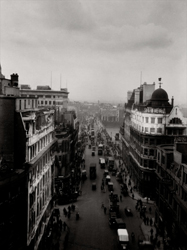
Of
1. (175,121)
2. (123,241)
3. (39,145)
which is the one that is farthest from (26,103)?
(175,121)

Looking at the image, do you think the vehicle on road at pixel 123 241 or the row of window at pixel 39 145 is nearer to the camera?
the row of window at pixel 39 145

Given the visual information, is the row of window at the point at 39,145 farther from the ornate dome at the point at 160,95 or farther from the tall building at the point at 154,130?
the ornate dome at the point at 160,95

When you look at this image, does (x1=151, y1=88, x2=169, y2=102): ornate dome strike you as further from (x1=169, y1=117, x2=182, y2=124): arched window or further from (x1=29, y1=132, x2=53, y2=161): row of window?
(x1=29, y1=132, x2=53, y2=161): row of window

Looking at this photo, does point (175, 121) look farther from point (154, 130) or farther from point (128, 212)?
point (128, 212)

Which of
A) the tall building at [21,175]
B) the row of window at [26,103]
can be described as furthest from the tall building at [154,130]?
the row of window at [26,103]

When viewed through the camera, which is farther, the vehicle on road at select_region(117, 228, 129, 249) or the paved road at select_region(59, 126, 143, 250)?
the paved road at select_region(59, 126, 143, 250)

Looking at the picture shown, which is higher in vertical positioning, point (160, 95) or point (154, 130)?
point (160, 95)

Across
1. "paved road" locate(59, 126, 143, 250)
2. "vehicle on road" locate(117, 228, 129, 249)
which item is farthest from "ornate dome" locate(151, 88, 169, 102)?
"vehicle on road" locate(117, 228, 129, 249)

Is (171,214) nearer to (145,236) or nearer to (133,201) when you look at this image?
(145,236)
